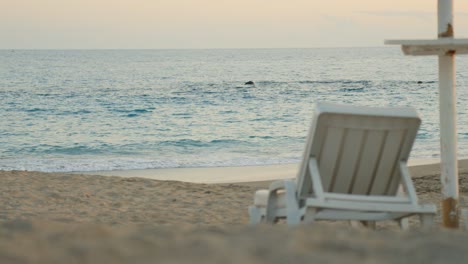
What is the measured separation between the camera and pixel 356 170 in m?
4.94

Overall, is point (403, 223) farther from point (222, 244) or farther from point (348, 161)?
point (222, 244)

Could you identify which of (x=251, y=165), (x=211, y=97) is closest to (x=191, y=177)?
(x=251, y=165)

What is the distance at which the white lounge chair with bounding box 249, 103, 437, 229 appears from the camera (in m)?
4.68

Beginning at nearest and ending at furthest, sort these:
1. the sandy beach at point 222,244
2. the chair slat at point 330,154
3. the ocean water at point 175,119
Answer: the sandy beach at point 222,244
the chair slat at point 330,154
the ocean water at point 175,119

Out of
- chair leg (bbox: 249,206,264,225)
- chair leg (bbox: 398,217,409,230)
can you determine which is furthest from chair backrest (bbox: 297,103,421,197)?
chair leg (bbox: 249,206,264,225)

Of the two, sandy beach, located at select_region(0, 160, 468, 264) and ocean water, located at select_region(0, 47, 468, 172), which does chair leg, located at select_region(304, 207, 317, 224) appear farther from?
ocean water, located at select_region(0, 47, 468, 172)

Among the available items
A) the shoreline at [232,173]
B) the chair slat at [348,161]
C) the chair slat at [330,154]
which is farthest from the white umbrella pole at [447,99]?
the shoreline at [232,173]

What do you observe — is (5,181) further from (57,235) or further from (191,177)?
(57,235)

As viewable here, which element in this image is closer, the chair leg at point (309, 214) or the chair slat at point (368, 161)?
the chair leg at point (309, 214)

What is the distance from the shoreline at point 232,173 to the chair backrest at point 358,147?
6.28 meters

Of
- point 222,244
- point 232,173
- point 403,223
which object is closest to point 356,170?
point 403,223

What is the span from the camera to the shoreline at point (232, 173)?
470 inches

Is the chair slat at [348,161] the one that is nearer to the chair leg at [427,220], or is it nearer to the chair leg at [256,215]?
the chair leg at [427,220]

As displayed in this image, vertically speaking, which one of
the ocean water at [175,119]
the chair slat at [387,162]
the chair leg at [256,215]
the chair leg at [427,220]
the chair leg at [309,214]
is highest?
the chair slat at [387,162]
